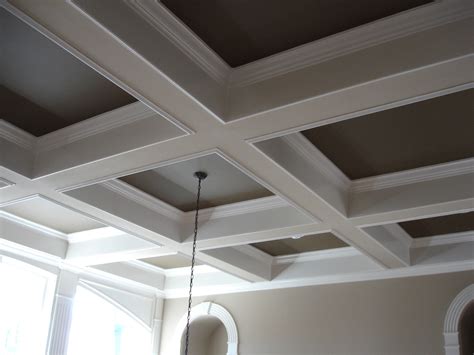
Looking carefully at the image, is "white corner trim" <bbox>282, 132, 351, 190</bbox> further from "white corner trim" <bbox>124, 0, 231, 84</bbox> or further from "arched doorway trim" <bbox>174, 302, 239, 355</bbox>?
"arched doorway trim" <bbox>174, 302, 239, 355</bbox>

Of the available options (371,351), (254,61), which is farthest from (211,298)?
(254,61)

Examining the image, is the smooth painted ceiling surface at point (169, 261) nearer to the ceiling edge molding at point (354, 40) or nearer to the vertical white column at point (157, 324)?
the vertical white column at point (157, 324)

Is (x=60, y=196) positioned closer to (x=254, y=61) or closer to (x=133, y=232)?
(x=133, y=232)

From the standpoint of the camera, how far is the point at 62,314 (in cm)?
666

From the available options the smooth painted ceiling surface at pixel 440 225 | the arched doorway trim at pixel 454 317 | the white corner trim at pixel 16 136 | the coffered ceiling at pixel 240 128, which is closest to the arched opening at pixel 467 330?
the arched doorway trim at pixel 454 317

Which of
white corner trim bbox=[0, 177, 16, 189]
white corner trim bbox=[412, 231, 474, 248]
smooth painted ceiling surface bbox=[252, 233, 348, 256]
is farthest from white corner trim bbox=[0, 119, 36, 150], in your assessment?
white corner trim bbox=[412, 231, 474, 248]

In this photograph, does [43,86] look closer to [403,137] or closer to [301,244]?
[403,137]

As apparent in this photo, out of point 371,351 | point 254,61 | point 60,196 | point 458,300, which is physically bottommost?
point 371,351

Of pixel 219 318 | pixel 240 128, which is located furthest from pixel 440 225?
pixel 219 318

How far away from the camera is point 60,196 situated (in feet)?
15.7

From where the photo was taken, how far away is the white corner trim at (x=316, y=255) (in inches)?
267

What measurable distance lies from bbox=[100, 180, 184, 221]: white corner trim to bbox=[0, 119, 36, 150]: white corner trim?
2.65 ft

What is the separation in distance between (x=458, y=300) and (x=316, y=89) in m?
3.91

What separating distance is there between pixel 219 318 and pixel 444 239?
316cm
